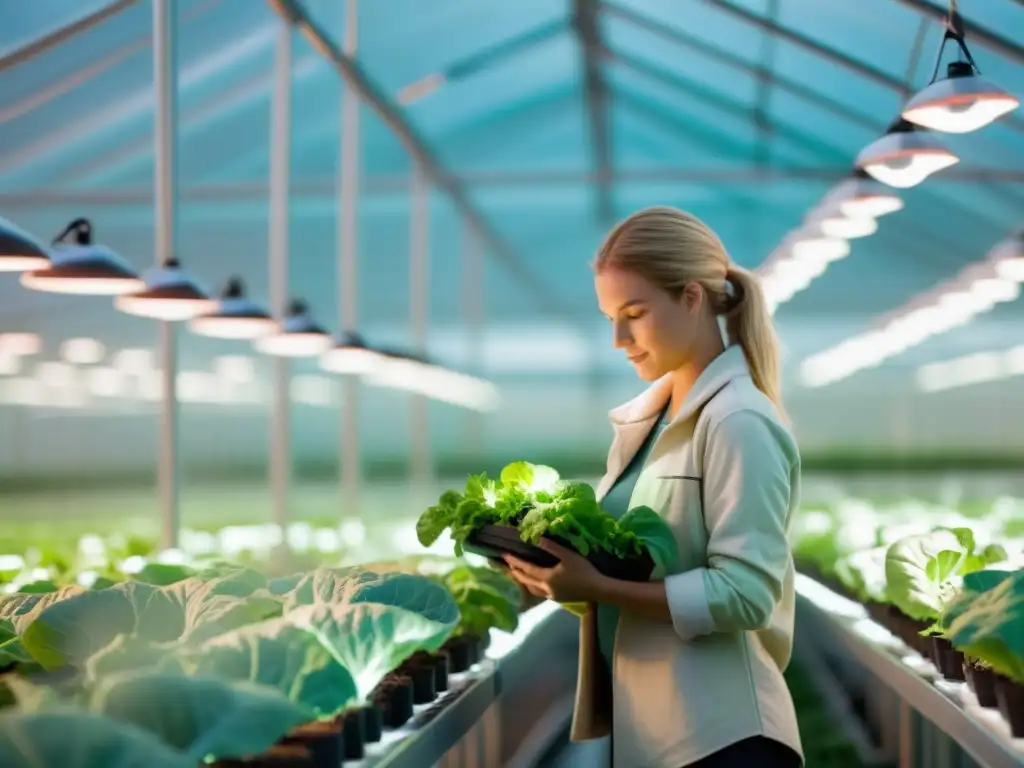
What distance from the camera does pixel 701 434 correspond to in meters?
2.30

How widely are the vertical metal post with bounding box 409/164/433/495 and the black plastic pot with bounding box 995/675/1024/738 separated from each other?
24.3 ft

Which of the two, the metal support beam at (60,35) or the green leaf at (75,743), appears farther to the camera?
the metal support beam at (60,35)

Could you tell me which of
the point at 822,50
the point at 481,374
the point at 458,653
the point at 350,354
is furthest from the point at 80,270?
the point at 481,374

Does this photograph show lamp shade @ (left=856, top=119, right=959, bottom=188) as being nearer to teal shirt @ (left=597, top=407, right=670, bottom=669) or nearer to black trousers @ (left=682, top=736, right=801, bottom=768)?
teal shirt @ (left=597, top=407, right=670, bottom=669)

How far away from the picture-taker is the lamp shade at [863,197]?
18.6 feet

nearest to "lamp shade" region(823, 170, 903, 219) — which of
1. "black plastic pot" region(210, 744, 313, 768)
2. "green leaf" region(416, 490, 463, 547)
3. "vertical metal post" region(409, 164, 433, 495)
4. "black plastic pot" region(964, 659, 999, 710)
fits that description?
"black plastic pot" region(964, 659, 999, 710)

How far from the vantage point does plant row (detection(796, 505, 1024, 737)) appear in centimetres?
242

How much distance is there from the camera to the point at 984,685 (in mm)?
2910

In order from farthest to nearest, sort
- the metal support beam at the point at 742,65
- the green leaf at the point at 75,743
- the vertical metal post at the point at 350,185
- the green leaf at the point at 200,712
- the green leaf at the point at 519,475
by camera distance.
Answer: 1. the metal support beam at the point at 742,65
2. the vertical metal post at the point at 350,185
3. the green leaf at the point at 519,475
4. the green leaf at the point at 200,712
5. the green leaf at the point at 75,743

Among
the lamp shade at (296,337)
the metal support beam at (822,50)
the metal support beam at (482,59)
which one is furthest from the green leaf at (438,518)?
the metal support beam at (482,59)

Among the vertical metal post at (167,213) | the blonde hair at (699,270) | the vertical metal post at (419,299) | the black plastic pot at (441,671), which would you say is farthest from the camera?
the vertical metal post at (419,299)

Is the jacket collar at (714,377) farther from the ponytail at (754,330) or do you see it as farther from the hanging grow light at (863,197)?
the hanging grow light at (863,197)

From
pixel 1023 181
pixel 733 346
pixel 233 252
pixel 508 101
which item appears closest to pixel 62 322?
pixel 233 252

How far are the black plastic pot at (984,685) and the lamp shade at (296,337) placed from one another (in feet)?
11.7
